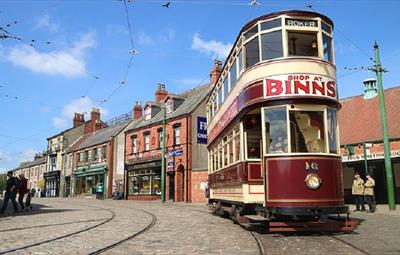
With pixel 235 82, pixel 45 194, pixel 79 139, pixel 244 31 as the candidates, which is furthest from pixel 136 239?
pixel 45 194

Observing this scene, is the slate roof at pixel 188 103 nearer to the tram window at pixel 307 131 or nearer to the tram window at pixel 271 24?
the tram window at pixel 271 24

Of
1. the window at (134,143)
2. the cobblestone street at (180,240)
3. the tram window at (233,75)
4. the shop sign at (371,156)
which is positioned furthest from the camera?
the window at (134,143)

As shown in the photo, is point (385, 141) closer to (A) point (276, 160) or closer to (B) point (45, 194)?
(A) point (276, 160)

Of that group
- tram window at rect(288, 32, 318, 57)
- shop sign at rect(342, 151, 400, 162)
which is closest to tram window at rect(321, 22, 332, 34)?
tram window at rect(288, 32, 318, 57)

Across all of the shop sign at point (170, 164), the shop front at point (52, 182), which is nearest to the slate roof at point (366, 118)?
the shop sign at point (170, 164)

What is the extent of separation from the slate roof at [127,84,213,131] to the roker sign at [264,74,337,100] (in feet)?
73.8

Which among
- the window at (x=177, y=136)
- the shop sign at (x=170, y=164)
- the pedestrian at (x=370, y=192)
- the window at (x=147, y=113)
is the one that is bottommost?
the pedestrian at (x=370, y=192)

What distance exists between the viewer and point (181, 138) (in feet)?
108

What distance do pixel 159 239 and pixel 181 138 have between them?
23286 mm

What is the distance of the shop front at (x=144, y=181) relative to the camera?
3528cm

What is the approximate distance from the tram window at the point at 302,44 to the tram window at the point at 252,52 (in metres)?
0.81

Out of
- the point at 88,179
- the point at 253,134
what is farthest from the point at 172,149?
the point at 253,134

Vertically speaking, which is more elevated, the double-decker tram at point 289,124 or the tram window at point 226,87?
the tram window at point 226,87

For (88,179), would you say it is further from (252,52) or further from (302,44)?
(302,44)
